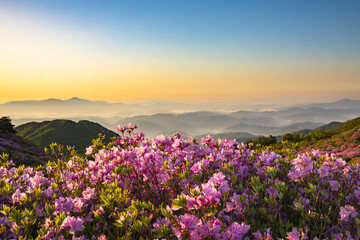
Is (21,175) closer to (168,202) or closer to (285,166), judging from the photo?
(168,202)

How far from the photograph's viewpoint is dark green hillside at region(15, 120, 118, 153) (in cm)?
6084

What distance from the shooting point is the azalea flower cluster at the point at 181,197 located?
250 centimetres


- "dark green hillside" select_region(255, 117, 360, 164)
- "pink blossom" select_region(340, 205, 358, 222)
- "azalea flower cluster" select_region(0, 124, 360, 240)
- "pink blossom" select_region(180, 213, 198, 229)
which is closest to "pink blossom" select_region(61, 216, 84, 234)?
"azalea flower cluster" select_region(0, 124, 360, 240)

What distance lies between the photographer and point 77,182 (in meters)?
4.56

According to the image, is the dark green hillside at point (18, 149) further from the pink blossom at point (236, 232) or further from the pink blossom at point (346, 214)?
the pink blossom at point (346, 214)

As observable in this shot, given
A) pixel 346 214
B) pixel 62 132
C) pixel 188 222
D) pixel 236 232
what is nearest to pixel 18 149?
pixel 188 222

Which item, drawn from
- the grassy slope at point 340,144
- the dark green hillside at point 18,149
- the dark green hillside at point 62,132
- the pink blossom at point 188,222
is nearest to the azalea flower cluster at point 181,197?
the pink blossom at point 188,222

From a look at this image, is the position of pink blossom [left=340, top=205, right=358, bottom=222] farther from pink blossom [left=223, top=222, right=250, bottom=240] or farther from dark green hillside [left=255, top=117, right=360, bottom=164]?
dark green hillside [left=255, top=117, right=360, bottom=164]

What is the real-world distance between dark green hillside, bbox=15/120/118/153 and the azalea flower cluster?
56507mm

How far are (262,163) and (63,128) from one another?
7397 cm

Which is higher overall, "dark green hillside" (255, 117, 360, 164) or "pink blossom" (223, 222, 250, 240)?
"pink blossom" (223, 222, 250, 240)

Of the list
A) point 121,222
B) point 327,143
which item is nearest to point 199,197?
point 121,222

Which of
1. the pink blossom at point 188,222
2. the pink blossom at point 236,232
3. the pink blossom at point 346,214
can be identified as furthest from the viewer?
the pink blossom at point 346,214

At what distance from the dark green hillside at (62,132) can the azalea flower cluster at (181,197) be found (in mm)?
56507
